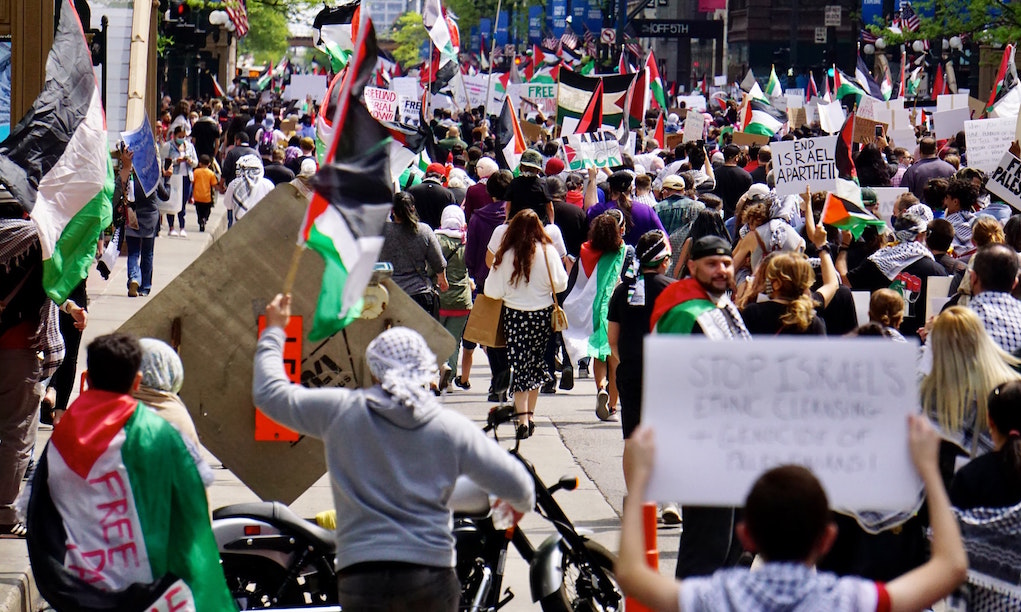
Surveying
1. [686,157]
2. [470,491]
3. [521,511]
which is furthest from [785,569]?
[686,157]

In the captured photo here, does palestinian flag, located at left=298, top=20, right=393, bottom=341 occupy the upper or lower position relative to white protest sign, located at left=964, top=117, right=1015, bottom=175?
lower

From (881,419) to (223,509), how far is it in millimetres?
3163

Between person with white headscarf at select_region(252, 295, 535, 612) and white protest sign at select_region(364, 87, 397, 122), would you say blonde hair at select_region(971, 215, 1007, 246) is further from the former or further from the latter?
white protest sign at select_region(364, 87, 397, 122)

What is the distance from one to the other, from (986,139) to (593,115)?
22.1 feet

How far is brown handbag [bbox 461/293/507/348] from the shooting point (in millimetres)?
11164

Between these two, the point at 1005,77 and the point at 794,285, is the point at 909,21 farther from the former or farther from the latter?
the point at 794,285

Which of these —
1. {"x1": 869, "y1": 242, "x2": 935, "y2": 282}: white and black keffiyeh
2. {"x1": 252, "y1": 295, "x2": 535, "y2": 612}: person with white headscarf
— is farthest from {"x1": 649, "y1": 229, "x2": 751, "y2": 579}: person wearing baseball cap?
{"x1": 869, "y1": 242, "x2": 935, "y2": 282}: white and black keffiyeh

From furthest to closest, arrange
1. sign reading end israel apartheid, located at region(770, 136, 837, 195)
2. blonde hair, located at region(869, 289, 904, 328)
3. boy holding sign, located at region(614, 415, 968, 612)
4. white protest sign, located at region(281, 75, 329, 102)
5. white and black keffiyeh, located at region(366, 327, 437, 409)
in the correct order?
white protest sign, located at region(281, 75, 329, 102), sign reading end israel apartheid, located at region(770, 136, 837, 195), blonde hair, located at region(869, 289, 904, 328), white and black keffiyeh, located at region(366, 327, 437, 409), boy holding sign, located at region(614, 415, 968, 612)

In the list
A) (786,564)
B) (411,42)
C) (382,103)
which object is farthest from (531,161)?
(411,42)

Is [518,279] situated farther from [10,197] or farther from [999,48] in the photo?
[999,48]

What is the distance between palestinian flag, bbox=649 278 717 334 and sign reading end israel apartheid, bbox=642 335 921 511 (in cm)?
265

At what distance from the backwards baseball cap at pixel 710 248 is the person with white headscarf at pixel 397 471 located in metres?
1.99

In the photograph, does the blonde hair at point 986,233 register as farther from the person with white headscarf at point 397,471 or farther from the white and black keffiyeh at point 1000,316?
the person with white headscarf at point 397,471

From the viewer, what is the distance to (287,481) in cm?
629
